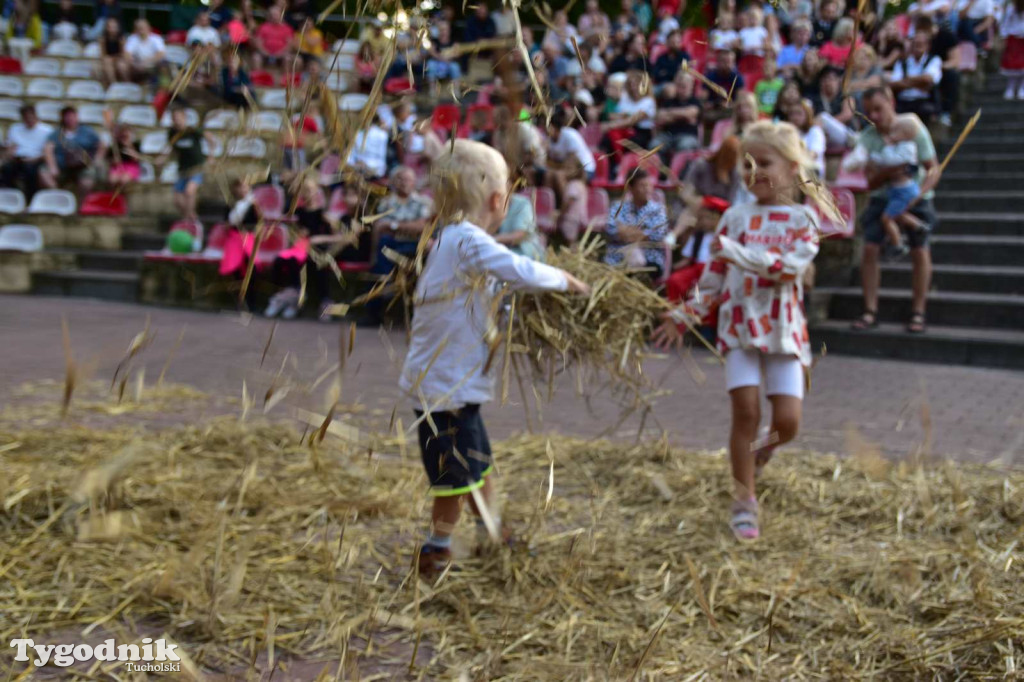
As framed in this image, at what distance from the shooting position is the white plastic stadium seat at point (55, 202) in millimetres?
14414

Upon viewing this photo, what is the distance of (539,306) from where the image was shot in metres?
3.35

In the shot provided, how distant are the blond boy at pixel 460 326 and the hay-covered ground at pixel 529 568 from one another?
9.9 inches

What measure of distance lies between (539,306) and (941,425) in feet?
11.4

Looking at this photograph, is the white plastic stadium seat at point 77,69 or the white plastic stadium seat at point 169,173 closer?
the white plastic stadium seat at point 169,173

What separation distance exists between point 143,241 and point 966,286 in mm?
11228

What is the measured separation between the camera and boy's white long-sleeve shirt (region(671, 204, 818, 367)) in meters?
3.66

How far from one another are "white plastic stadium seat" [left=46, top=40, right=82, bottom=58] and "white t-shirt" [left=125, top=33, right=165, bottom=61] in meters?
2.02

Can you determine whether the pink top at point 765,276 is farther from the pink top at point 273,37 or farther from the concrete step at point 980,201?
the pink top at point 273,37

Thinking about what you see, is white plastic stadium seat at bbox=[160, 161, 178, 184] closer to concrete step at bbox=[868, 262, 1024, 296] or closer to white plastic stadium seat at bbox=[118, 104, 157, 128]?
white plastic stadium seat at bbox=[118, 104, 157, 128]

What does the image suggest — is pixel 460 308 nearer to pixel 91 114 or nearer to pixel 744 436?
pixel 744 436

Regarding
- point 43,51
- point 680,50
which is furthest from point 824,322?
point 43,51

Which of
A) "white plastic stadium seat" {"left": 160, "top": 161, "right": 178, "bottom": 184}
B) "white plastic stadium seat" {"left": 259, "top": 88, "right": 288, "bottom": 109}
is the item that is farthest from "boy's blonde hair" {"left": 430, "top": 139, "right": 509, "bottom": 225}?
"white plastic stadium seat" {"left": 259, "top": 88, "right": 288, "bottom": 109}

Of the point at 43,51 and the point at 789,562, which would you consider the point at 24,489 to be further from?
the point at 43,51

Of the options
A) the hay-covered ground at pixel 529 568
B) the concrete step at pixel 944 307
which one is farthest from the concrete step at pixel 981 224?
the hay-covered ground at pixel 529 568
